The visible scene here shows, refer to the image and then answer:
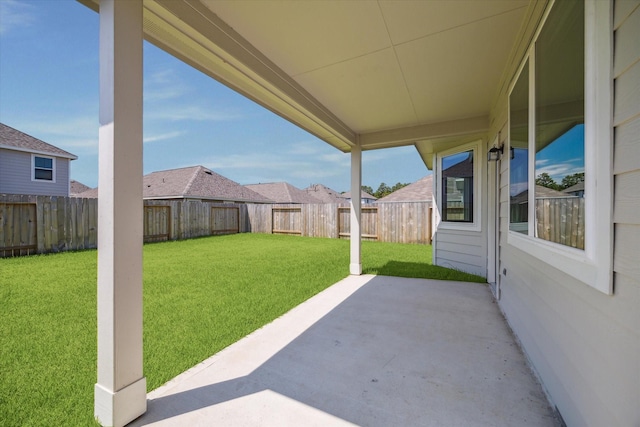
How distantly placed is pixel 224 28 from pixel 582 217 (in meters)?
2.50

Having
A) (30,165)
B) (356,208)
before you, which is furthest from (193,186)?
(356,208)

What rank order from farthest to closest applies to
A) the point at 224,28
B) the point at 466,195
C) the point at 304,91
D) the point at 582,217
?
the point at 466,195
the point at 304,91
the point at 224,28
the point at 582,217

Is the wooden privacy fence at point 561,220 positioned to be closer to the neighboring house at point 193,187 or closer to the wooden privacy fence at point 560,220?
the wooden privacy fence at point 560,220

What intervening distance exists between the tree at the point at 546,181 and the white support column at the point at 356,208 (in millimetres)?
3224

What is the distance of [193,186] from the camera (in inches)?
586

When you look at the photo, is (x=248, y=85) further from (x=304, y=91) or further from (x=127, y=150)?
(x=127, y=150)

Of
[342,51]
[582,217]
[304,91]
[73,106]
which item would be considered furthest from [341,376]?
[73,106]

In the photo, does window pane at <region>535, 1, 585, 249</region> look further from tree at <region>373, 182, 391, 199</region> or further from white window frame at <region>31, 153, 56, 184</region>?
tree at <region>373, 182, 391, 199</region>

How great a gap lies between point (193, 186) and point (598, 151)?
52.9 ft

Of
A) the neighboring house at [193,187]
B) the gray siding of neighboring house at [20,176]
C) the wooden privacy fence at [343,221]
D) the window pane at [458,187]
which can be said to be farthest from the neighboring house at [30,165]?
the window pane at [458,187]

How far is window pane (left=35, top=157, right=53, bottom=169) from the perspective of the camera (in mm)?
9992

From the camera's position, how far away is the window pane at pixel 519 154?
2.07 m

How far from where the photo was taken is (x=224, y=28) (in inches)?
79.0

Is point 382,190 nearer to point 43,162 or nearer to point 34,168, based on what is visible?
point 43,162
